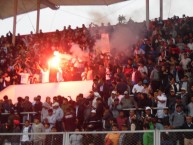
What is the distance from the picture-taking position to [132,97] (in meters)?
19.1

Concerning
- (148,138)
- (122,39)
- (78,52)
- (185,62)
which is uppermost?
(122,39)

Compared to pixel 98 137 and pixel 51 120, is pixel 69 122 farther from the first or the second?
pixel 98 137

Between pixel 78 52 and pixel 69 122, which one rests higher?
pixel 78 52

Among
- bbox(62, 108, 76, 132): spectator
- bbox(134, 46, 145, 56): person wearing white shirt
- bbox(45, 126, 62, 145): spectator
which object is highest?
bbox(134, 46, 145, 56): person wearing white shirt

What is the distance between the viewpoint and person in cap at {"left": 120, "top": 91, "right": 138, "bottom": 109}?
18719 mm

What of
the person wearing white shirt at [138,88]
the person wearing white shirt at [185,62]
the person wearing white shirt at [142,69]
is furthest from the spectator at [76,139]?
the person wearing white shirt at [185,62]

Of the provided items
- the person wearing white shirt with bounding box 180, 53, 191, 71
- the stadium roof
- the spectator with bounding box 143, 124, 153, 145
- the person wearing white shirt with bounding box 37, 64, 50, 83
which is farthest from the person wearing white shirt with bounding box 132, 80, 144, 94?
the stadium roof

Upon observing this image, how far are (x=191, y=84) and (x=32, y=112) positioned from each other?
6298mm

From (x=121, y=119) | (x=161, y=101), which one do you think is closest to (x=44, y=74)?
(x=161, y=101)

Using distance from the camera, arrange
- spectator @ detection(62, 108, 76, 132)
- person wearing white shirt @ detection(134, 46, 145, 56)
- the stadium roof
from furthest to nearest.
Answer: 1. the stadium roof
2. person wearing white shirt @ detection(134, 46, 145, 56)
3. spectator @ detection(62, 108, 76, 132)

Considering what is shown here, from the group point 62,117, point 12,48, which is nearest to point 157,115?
point 62,117

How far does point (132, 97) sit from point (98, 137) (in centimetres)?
511

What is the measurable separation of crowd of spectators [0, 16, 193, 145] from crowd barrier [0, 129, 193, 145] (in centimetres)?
11

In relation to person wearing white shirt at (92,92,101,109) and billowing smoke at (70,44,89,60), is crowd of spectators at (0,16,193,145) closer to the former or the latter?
person wearing white shirt at (92,92,101,109)
